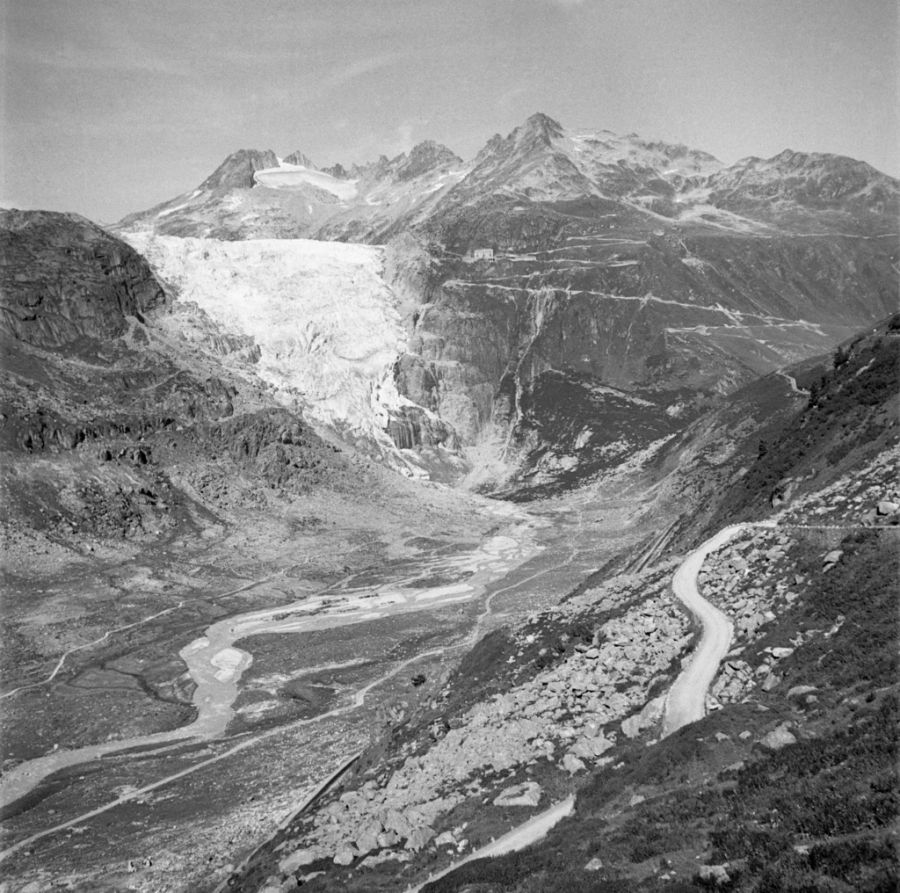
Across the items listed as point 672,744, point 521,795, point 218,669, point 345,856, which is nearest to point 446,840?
point 521,795

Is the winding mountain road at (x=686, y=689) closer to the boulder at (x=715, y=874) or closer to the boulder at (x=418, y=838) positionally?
the boulder at (x=418, y=838)

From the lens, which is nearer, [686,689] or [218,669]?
[686,689]

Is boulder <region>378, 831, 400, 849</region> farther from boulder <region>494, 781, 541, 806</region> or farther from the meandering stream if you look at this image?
the meandering stream

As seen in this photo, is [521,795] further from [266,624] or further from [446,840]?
[266,624]

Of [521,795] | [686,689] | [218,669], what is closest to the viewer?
[521,795]

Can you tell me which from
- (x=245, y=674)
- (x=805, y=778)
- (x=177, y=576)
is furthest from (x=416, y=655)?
(x=805, y=778)

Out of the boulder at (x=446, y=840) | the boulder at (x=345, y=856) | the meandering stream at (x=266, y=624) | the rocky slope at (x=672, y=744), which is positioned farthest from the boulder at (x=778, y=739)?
the meandering stream at (x=266, y=624)

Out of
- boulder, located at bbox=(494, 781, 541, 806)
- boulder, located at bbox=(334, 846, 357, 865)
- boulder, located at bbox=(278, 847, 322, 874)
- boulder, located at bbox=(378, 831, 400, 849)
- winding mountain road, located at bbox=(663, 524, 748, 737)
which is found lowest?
boulder, located at bbox=(278, 847, 322, 874)

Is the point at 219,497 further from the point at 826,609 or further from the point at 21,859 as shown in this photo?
the point at 826,609

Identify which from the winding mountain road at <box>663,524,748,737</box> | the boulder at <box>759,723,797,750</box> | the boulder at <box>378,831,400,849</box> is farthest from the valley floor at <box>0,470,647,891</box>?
the boulder at <box>759,723,797,750</box>

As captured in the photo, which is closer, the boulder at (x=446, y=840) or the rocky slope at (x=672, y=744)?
the rocky slope at (x=672, y=744)

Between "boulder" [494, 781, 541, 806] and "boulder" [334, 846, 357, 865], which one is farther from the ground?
"boulder" [494, 781, 541, 806]
